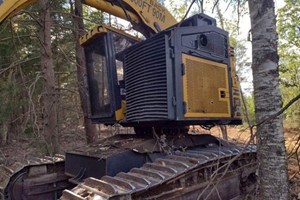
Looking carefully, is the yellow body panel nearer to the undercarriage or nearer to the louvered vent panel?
the louvered vent panel

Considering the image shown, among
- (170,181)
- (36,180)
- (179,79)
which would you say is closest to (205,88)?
(179,79)

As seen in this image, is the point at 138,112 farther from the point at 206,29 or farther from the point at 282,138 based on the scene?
the point at 282,138

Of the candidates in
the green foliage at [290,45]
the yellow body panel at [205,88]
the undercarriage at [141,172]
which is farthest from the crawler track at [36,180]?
the green foliage at [290,45]

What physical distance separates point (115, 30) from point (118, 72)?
592mm

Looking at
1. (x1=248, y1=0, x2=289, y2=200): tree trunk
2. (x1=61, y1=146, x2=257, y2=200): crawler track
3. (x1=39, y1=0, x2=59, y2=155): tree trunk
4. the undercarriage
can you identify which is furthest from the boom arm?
(x1=39, y1=0, x2=59, y2=155): tree trunk

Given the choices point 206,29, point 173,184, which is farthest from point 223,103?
point 173,184

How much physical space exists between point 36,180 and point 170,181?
7.92 feet

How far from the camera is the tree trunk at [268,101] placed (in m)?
2.89

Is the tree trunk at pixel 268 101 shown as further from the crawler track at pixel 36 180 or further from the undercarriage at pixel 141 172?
the crawler track at pixel 36 180

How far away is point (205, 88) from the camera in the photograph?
4434 millimetres

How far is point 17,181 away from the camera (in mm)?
4898

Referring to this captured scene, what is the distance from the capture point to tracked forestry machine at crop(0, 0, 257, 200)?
3779 mm

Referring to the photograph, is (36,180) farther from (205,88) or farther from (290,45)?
(290,45)

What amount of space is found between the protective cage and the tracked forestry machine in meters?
0.01
